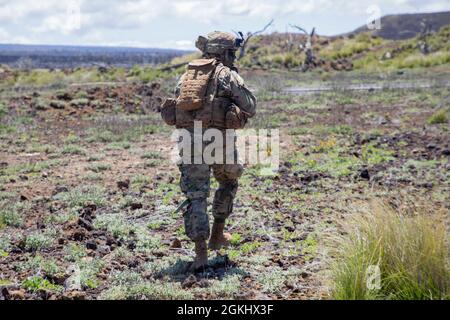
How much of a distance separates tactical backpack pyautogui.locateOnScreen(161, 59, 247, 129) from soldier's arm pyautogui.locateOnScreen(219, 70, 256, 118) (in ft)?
0.17

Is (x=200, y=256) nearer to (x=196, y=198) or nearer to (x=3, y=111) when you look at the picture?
(x=196, y=198)

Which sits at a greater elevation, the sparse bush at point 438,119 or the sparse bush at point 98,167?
the sparse bush at point 438,119

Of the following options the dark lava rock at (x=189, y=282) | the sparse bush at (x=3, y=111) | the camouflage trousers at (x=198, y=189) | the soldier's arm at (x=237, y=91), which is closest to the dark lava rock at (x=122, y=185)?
the camouflage trousers at (x=198, y=189)

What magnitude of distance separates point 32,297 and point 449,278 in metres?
2.97

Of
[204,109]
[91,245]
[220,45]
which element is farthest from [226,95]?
[91,245]

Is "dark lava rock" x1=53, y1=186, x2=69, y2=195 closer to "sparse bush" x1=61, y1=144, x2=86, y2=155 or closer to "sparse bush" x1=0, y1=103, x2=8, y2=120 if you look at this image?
"sparse bush" x1=61, y1=144, x2=86, y2=155

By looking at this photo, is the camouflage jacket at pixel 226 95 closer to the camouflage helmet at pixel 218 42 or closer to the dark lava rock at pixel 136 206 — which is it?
the camouflage helmet at pixel 218 42

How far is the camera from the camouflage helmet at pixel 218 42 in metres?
5.18

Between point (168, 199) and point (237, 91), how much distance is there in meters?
3.29

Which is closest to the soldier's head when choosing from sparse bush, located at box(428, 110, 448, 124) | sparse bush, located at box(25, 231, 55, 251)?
sparse bush, located at box(25, 231, 55, 251)

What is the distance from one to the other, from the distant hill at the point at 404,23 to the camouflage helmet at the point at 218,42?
9077 centimetres

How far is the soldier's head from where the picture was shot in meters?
5.18

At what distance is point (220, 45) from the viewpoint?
5.18 m

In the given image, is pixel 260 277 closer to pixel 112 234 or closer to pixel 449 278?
pixel 449 278
